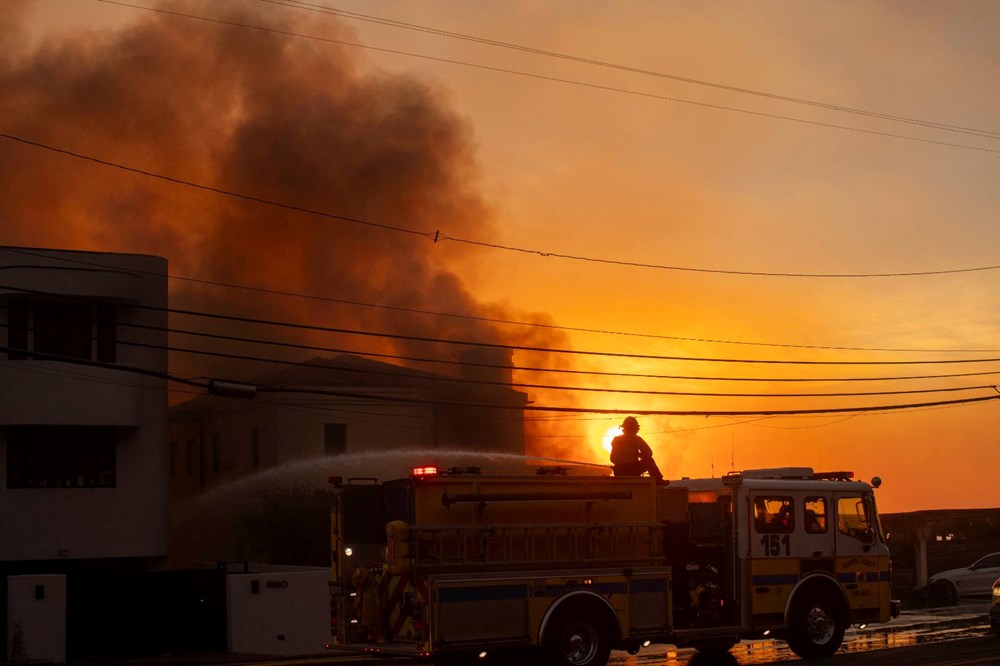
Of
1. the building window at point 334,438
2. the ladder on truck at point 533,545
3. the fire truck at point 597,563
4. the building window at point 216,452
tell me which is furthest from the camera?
Result: the building window at point 216,452

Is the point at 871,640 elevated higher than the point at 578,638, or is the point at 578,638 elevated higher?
the point at 578,638

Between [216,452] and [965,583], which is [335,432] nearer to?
[216,452]

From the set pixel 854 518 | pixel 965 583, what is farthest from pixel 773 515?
pixel 965 583

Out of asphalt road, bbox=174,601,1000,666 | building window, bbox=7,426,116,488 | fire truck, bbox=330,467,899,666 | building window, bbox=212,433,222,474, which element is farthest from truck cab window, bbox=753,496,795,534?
building window, bbox=212,433,222,474

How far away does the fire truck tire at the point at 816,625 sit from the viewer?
52.9 ft

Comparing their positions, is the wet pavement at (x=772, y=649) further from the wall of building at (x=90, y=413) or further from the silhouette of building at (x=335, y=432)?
the silhouette of building at (x=335, y=432)

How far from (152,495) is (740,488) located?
66.8 feet

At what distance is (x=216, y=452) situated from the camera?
171 feet

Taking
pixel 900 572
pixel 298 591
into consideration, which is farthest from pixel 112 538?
pixel 900 572

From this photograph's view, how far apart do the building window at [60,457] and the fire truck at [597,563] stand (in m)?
18.4

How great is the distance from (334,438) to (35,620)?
89.5ft

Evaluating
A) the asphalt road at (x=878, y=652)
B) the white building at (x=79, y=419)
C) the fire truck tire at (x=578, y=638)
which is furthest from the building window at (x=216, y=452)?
the fire truck tire at (x=578, y=638)

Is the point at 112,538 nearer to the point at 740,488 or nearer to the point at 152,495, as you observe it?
the point at 152,495

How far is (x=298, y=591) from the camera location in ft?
77.2
